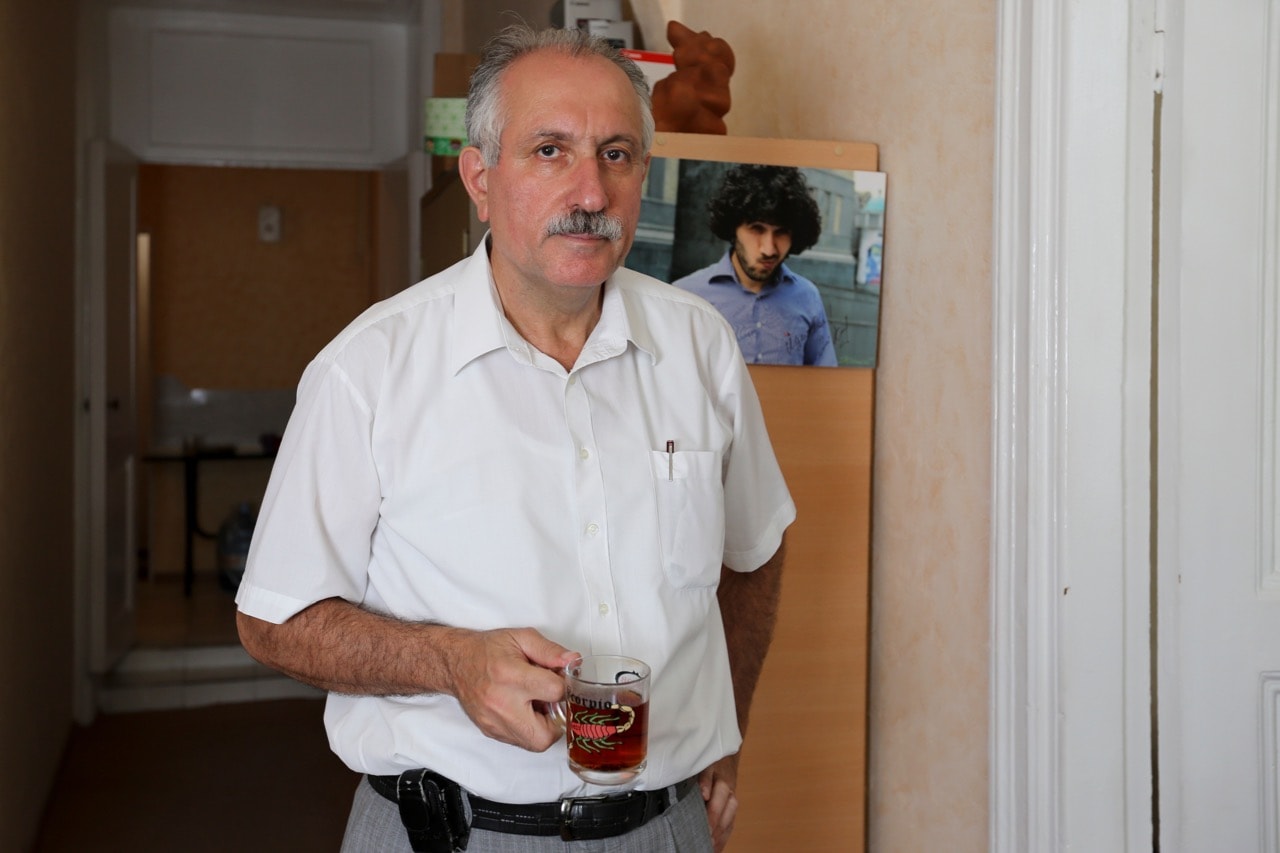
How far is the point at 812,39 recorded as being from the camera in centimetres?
225

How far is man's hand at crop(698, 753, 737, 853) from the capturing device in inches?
58.8

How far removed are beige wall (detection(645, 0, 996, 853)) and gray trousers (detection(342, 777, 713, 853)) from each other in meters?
0.47

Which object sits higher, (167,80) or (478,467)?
(167,80)

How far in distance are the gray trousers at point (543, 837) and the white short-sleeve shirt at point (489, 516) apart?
5cm

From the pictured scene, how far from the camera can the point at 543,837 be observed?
1.28m

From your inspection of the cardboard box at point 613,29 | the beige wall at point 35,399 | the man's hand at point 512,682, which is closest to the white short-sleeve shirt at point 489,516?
the man's hand at point 512,682

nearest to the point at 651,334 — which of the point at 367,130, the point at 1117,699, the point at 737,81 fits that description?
the point at 1117,699

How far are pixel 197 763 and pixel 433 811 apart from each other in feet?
11.0

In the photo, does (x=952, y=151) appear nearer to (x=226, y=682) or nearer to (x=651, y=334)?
(x=651, y=334)

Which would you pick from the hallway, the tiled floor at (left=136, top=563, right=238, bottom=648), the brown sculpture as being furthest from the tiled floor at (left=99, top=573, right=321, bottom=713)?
the brown sculpture

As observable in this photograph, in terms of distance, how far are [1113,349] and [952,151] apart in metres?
0.43

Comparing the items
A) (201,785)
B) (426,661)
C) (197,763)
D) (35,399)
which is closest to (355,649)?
(426,661)

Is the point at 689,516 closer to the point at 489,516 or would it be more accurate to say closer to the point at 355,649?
the point at 489,516

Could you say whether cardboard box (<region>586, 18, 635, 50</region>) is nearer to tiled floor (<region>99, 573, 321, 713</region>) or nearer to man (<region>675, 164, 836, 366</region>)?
man (<region>675, 164, 836, 366</region>)
